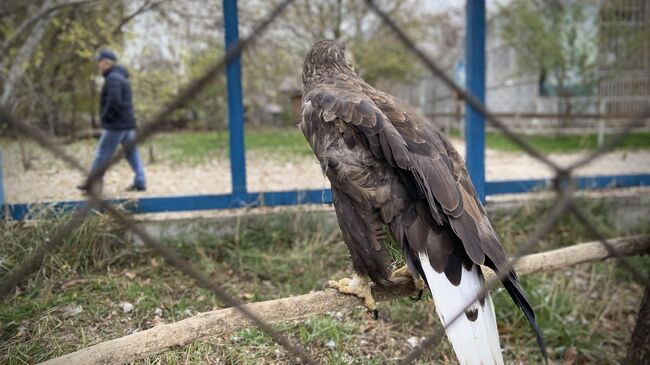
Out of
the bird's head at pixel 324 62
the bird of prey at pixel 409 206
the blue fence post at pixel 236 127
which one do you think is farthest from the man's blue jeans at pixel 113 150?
the bird of prey at pixel 409 206

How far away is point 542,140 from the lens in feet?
33.7

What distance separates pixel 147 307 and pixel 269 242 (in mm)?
1357

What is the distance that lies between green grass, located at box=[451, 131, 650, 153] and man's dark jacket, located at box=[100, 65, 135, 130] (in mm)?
5121

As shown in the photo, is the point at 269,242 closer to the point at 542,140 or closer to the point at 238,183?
the point at 238,183

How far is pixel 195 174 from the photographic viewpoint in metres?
5.40

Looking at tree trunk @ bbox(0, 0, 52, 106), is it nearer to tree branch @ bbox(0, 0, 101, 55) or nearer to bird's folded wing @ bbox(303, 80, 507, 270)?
tree branch @ bbox(0, 0, 101, 55)

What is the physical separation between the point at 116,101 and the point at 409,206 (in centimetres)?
368

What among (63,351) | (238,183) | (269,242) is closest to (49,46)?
(238,183)

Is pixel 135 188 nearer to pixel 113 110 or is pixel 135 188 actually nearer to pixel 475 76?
pixel 113 110

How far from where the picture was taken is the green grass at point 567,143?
8.13 m

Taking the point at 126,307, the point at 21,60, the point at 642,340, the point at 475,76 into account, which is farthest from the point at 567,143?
the point at 126,307

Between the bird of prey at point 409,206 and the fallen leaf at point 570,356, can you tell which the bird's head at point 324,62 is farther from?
the fallen leaf at point 570,356

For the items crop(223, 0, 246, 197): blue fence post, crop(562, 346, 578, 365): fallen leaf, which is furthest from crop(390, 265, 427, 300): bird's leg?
crop(223, 0, 246, 197): blue fence post

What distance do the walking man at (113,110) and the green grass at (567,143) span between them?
→ 5.13m
